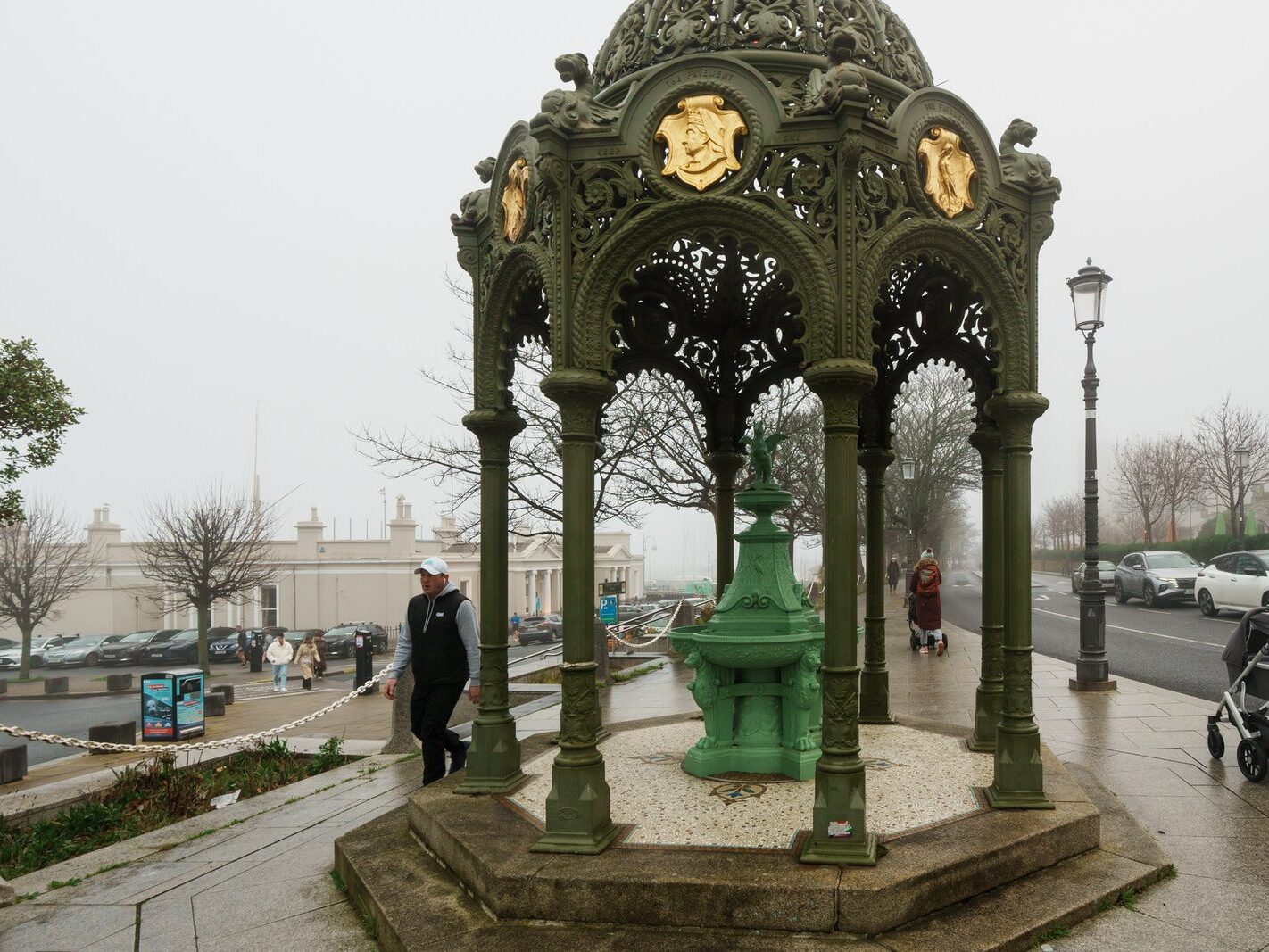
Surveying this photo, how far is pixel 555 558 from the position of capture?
238 feet

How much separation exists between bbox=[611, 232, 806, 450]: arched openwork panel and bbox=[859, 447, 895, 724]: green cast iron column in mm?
1128

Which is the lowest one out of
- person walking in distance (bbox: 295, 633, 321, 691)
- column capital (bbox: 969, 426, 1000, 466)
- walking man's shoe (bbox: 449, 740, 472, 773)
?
person walking in distance (bbox: 295, 633, 321, 691)

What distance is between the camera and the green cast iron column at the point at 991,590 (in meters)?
6.45

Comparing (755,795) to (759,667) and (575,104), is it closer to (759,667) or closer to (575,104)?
(759,667)

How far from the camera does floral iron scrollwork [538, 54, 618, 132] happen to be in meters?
4.82

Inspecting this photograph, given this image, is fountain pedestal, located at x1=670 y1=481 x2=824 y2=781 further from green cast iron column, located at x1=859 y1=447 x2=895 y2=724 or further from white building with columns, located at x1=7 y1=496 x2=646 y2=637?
white building with columns, located at x1=7 y1=496 x2=646 y2=637

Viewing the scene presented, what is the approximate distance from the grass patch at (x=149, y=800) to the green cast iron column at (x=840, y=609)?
177 inches

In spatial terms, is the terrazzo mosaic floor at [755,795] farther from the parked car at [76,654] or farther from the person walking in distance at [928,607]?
the parked car at [76,654]

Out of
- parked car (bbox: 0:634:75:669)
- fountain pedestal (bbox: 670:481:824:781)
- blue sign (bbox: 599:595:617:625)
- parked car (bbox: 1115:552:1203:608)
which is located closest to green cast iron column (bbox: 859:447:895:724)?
fountain pedestal (bbox: 670:481:824:781)

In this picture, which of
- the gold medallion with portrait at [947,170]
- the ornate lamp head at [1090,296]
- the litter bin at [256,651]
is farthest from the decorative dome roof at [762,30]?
the litter bin at [256,651]

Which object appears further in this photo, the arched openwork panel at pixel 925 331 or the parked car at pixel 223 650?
the parked car at pixel 223 650

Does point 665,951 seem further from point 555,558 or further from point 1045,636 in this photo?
point 555,558

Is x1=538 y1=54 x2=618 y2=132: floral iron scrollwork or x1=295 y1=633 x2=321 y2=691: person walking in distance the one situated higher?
x1=538 y1=54 x2=618 y2=132: floral iron scrollwork

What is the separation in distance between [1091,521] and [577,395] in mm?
10914
